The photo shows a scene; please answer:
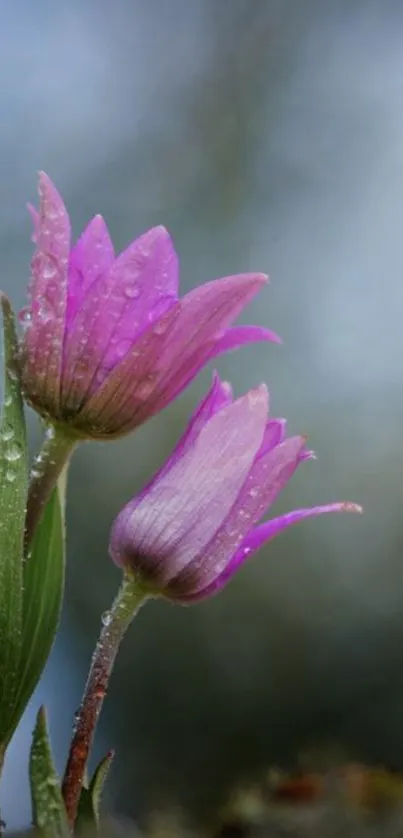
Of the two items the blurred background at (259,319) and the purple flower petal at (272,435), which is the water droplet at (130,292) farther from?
the blurred background at (259,319)

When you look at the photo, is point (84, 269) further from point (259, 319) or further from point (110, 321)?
point (259, 319)

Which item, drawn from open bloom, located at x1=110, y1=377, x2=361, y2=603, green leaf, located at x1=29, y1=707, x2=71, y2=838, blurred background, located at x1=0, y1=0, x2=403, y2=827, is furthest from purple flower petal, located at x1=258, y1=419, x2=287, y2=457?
blurred background, located at x1=0, y1=0, x2=403, y2=827

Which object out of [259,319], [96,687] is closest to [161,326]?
[96,687]

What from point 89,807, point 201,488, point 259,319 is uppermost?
point 259,319

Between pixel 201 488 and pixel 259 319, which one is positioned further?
pixel 259 319

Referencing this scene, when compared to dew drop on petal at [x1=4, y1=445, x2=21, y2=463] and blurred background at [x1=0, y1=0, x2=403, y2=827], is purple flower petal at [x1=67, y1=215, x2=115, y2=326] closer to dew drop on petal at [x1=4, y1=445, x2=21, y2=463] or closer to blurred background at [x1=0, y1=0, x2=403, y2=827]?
dew drop on petal at [x1=4, y1=445, x2=21, y2=463]

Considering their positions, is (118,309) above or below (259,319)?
below
